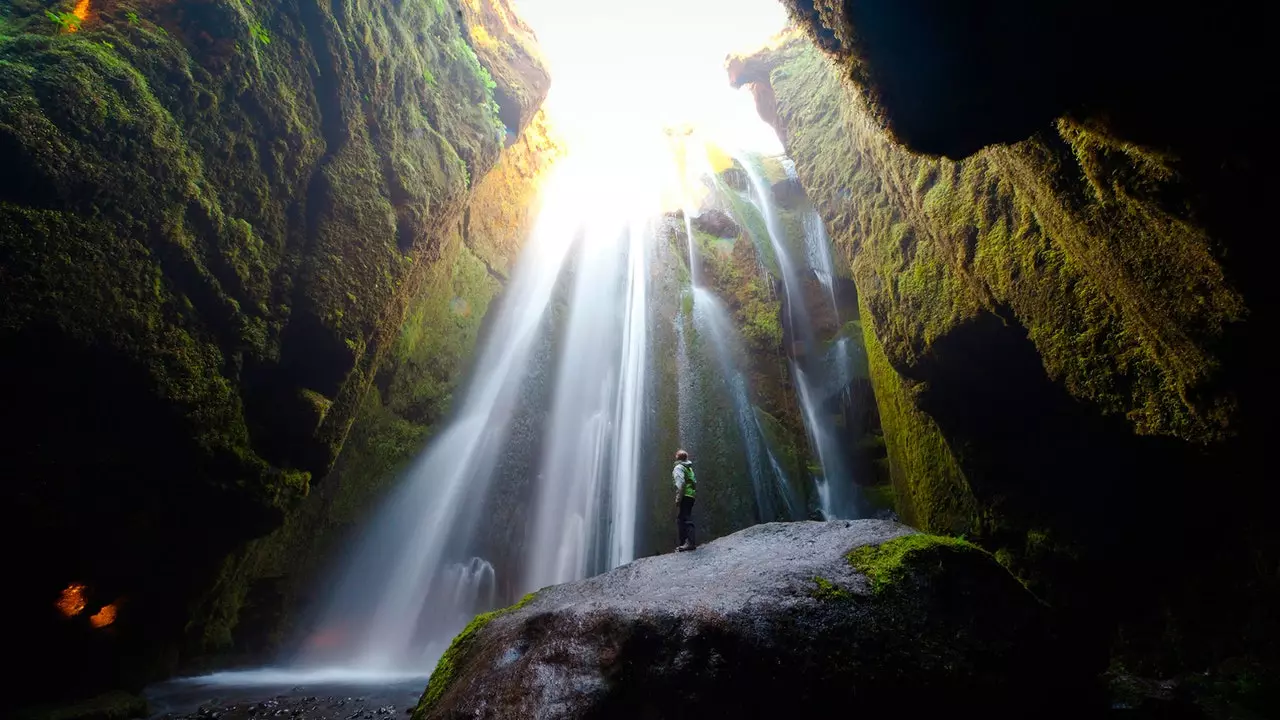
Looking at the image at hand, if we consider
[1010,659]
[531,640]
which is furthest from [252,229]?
[1010,659]

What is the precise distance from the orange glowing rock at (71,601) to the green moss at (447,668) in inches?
170

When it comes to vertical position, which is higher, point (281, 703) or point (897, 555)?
point (897, 555)

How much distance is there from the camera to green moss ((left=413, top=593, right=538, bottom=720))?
403 cm

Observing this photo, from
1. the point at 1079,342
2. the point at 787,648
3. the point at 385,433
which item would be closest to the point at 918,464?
the point at 1079,342

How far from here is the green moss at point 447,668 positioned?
13.2 ft

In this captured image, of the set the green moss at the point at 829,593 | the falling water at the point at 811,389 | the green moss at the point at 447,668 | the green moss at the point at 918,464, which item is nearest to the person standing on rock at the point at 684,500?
the green moss at the point at 447,668

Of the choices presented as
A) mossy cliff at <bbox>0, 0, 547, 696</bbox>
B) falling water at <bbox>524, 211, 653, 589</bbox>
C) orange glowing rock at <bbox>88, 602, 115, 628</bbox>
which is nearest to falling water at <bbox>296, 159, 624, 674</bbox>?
falling water at <bbox>524, 211, 653, 589</bbox>

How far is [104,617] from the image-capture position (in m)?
6.14

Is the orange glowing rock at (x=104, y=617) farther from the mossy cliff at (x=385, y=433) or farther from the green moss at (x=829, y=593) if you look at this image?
the green moss at (x=829, y=593)

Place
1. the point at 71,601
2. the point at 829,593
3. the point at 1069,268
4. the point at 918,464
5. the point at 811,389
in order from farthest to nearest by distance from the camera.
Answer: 1. the point at 811,389
2. the point at 918,464
3. the point at 71,601
4. the point at 1069,268
5. the point at 829,593

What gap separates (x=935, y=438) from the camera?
8.75 metres

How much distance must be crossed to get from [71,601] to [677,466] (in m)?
6.89

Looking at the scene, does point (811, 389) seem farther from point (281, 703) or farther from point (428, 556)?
point (281, 703)

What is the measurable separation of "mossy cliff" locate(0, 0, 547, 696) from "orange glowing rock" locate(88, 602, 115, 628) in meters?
0.11
